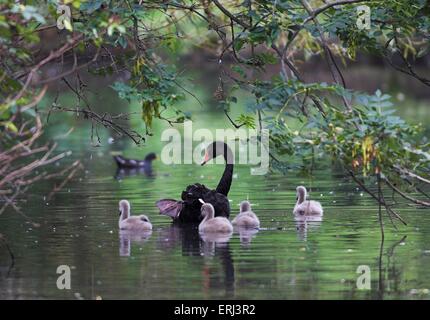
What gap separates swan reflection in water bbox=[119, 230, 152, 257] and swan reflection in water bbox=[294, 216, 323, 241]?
177cm

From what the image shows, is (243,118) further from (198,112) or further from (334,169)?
(198,112)

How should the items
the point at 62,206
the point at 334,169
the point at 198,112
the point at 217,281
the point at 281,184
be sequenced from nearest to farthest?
the point at 217,281, the point at 62,206, the point at 281,184, the point at 334,169, the point at 198,112

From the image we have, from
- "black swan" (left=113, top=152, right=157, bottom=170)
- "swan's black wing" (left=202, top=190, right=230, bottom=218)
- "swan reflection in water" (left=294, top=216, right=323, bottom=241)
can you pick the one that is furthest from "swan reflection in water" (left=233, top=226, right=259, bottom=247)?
"black swan" (left=113, top=152, right=157, bottom=170)

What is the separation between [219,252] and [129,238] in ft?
4.73

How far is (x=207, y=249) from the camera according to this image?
11.6 metres

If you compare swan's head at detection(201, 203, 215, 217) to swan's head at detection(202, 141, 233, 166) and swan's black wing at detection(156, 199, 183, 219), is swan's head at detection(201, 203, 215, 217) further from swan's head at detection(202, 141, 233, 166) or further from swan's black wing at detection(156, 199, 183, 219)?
swan's head at detection(202, 141, 233, 166)

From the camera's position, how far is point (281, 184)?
1800 cm

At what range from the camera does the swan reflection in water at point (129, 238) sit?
451 inches

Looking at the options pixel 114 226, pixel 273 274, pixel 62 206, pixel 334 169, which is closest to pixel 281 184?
pixel 334 169

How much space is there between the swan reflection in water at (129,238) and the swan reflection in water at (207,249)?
0.17 meters

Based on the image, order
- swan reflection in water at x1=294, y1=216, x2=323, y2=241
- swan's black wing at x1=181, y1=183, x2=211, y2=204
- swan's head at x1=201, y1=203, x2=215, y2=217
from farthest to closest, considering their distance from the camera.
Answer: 1. swan's black wing at x1=181, y1=183, x2=211, y2=204
2. swan's head at x1=201, y1=203, x2=215, y2=217
3. swan reflection in water at x1=294, y1=216, x2=323, y2=241

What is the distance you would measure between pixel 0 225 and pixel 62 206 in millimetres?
2130

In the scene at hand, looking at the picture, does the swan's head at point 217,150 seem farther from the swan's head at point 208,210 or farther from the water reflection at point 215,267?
the water reflection at point 215,267

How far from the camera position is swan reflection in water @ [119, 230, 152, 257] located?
11453mm
